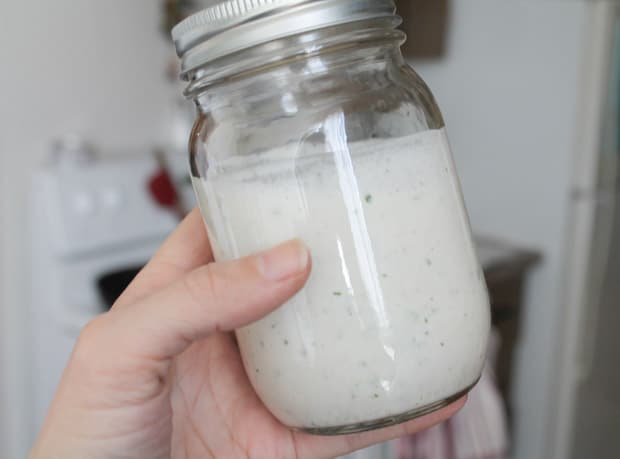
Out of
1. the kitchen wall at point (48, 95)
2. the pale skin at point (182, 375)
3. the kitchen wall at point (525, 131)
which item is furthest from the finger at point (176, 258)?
the kitchen wall at point (525, 131)

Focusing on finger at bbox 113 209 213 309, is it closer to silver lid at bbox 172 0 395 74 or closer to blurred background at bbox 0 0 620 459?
silver lid at bbox 172 0 395 74

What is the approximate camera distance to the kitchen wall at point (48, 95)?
1271 millimetres

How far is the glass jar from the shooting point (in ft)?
1.38

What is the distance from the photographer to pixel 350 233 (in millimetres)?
419

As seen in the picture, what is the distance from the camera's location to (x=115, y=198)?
4.48 ft

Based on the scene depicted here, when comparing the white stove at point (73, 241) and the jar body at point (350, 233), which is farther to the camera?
the white stove at point (73, 241)

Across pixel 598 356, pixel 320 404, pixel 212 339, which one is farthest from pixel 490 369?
pixel 320 404

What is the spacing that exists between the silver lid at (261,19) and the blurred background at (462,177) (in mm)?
914

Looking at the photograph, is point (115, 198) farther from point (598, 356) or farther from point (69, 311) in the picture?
point (598, 356)

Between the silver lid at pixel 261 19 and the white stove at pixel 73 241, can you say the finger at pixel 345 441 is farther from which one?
the white stove at pixel 73 241

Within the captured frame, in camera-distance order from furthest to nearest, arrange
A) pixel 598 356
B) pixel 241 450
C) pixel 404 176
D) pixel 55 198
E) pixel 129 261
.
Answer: pixel 598 356
pixel 129 261
pixel 55 198
pixel 241 450
pixel 404 176

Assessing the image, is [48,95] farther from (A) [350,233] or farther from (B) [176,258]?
(A) [350,233]

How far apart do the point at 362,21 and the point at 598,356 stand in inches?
56.9

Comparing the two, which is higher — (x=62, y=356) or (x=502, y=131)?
(x=502, y=131)
